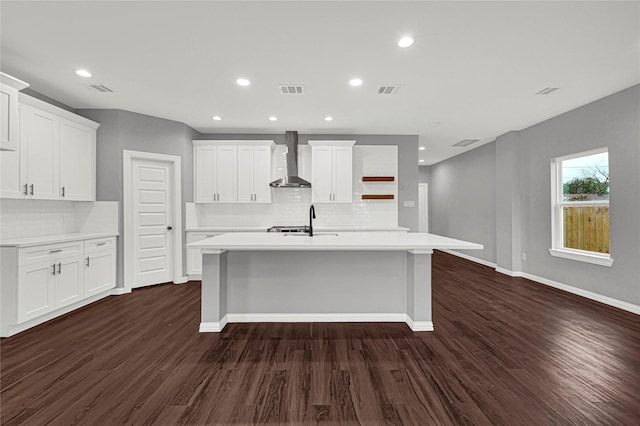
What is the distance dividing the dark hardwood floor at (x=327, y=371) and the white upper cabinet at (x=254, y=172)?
2504mm

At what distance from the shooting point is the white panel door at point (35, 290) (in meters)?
2.91

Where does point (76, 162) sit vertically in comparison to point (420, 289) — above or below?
above

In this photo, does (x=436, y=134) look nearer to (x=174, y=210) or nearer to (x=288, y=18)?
(x=288, y=18)

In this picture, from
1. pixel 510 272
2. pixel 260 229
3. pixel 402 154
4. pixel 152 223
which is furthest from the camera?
pixel 402 154

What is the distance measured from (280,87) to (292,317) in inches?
110

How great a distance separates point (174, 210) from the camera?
4.95 m

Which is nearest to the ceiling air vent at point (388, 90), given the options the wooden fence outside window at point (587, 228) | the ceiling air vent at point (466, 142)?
the wooden fence outside window at point (587, 228)

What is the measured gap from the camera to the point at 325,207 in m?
5.76

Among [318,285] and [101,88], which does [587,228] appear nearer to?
[318,285]

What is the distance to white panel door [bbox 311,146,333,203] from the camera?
5445mm

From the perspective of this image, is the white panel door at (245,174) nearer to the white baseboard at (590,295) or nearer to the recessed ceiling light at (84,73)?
the recessed ceiling light at (84,73)

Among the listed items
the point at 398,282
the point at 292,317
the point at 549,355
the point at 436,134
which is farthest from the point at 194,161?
the point at 549,355

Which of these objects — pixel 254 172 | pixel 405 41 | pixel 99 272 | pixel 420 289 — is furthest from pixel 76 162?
pixel 420 289

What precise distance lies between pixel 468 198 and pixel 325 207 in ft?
14.0
